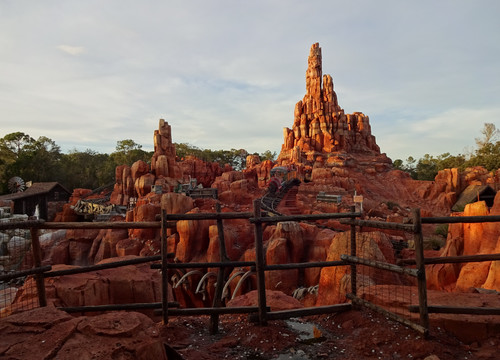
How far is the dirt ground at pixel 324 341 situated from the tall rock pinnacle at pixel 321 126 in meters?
45.1

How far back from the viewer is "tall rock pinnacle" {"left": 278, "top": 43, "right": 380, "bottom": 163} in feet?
171

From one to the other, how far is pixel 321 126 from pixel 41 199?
141 feet

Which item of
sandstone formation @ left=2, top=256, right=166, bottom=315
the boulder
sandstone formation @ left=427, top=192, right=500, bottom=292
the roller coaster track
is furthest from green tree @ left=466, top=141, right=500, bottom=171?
the boulder

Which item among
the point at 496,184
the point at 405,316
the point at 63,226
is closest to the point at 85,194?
the point at 63,226

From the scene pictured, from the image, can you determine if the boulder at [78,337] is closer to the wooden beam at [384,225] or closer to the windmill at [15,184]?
the wooden beam at [384,225]

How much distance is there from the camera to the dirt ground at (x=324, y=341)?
3.45 meters

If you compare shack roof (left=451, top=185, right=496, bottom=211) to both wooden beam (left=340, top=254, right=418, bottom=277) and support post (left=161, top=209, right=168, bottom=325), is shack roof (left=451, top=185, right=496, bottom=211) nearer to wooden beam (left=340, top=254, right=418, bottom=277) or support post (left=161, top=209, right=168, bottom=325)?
wooden beam (left=340, top=254, right=418, bottom=277)

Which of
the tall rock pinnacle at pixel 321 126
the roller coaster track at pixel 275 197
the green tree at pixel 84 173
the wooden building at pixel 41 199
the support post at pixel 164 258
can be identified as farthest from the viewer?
the tall rock pinnacle at pixel 321 126

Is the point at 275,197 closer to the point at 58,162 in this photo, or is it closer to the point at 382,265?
the point at 382,265

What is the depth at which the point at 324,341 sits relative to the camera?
397 cm

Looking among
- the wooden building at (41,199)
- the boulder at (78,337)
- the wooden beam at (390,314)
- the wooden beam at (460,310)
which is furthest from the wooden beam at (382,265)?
the wooden building at (41,199)

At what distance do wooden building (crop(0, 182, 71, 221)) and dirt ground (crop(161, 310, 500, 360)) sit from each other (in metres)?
34.2

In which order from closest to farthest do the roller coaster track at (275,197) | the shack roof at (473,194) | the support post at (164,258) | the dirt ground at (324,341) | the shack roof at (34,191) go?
the dirt ground at (324,341) → the support post at (164,258) → the roller coaster track at (275,197) → the shack roof at (473,194) → the shack roof at (34,191)

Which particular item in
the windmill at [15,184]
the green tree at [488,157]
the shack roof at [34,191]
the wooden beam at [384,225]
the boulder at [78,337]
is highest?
the green tree at [488,157]
